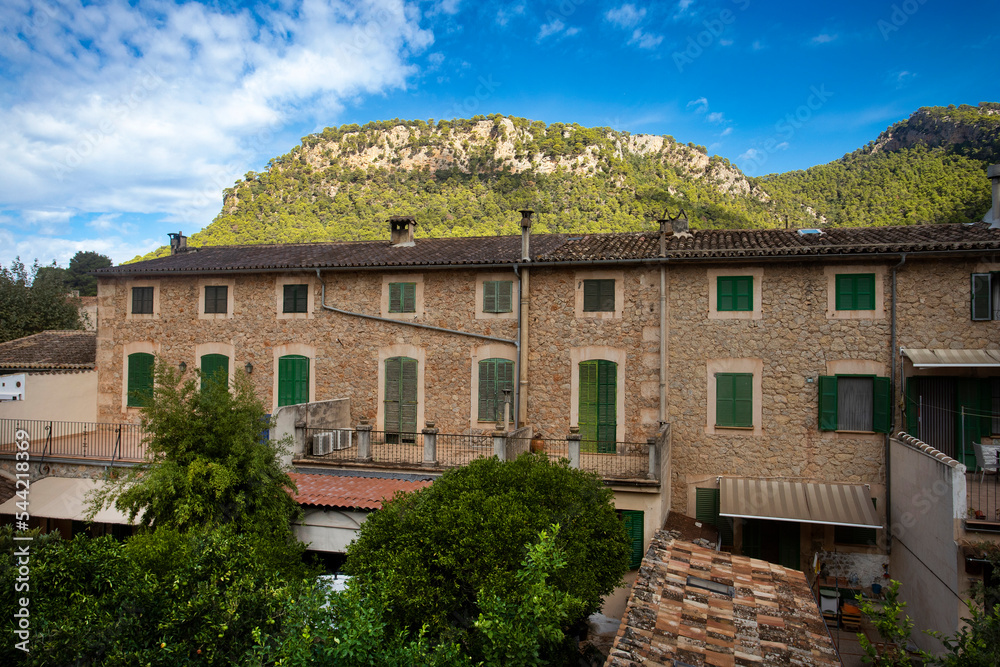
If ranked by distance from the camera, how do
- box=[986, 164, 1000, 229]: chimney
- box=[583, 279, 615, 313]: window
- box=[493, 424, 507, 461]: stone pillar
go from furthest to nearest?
box=[583, 279, 615, 313]: window → box=[986, 164, 1000, 229]: chimney → box=[493, 424, 507, 461]: stone pillar

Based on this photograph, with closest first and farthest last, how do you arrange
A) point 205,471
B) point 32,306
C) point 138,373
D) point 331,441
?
point 205,471 → point 331,441 → point 138,373 → point 32,306

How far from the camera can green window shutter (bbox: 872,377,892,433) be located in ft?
40.0

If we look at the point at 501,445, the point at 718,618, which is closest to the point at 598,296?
the point at 501,445

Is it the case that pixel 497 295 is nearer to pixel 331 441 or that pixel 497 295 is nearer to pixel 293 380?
pixel 331 441

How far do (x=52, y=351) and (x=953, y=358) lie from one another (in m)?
25.2

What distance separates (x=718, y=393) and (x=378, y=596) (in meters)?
9.66

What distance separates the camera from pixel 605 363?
13852 mm

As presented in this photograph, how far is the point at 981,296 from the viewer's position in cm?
1188

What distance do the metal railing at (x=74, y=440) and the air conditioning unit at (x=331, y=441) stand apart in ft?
15.7

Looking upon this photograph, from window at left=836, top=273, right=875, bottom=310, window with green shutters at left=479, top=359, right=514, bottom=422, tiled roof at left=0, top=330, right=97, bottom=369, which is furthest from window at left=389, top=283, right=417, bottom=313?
window at left=836, top=273, right=875, bottom=310

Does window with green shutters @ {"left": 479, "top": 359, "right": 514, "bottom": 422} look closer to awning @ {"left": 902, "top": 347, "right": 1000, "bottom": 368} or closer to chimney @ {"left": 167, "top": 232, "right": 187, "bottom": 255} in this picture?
awning @ {"left": 902, "top": 347, "right": 1000, "bottom": 368}

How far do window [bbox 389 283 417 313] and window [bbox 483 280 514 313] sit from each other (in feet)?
6.48

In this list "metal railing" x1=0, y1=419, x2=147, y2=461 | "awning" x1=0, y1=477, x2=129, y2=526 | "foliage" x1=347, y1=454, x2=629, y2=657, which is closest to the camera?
"foliage" x1=347, y1=454, x2=629, y2=657

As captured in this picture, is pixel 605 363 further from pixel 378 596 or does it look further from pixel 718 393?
pixel 378 596
